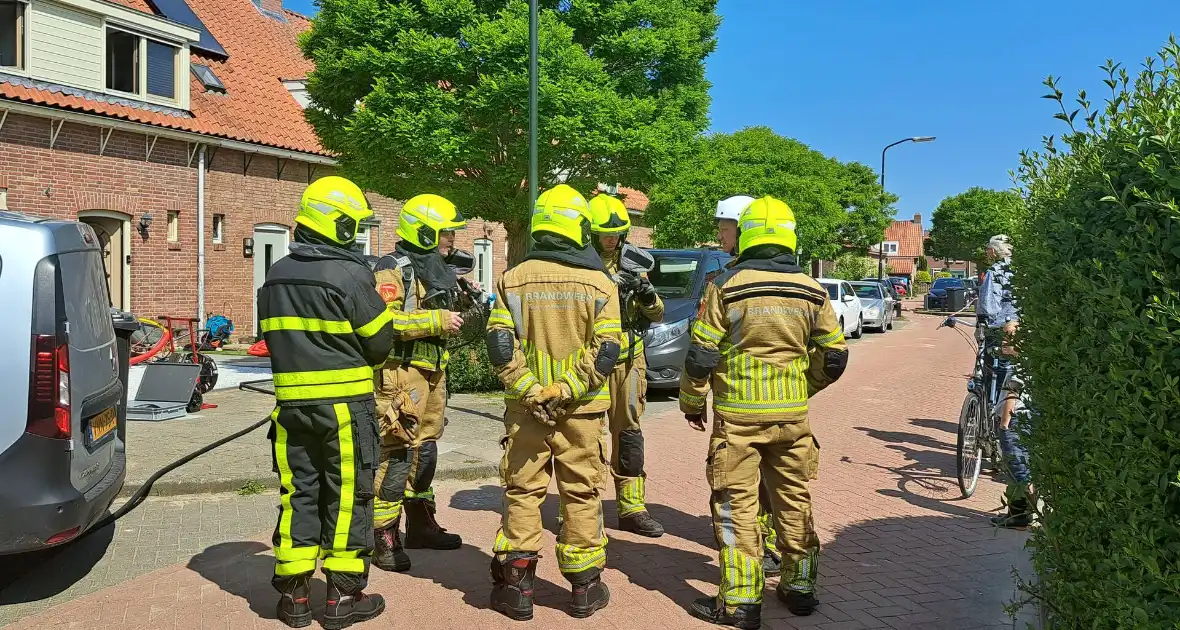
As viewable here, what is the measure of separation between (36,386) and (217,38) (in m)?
19.2

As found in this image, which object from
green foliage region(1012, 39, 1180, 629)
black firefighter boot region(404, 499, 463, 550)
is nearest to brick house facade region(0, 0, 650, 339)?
black firefighter boot region(404, 499, 463, 550)

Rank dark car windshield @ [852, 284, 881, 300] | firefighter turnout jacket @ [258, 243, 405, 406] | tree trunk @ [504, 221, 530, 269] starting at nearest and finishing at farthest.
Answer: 1. firefighter turnout jacket @ [258, 243, 405, 406]
2. tree trunk @ [504, 221, 530, 269]
3. dark car windshield @ [852, 284, 881, 300]

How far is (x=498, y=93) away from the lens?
11812mm

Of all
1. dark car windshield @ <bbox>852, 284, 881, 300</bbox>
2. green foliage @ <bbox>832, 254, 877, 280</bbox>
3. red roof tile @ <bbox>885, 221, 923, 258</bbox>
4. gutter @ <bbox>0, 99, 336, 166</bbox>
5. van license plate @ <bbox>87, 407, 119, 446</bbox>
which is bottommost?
van license plate @ <bbox>87, 407, 119, 446</bbox>

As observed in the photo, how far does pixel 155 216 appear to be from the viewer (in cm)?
1697

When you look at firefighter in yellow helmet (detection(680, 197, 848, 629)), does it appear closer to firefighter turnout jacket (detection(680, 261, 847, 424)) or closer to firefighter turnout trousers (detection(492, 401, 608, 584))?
firefighter turnout jacket (detection(680, 261, 847, 424))

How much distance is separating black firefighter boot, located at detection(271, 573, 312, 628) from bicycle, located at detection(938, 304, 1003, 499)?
4.73 meters

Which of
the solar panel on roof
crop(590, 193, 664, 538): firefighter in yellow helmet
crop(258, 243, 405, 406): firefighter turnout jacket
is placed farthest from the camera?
the solar panel on roof

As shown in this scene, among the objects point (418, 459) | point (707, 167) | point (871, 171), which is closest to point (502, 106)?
point (418, 459)

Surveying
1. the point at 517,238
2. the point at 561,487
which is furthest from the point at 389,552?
the point at 517,238

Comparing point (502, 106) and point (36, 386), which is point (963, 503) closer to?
point (36, 386)

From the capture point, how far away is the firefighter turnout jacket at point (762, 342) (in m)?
4.37

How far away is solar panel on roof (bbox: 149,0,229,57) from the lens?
57.0ft

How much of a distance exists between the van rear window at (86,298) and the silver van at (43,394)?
0.04 ft
